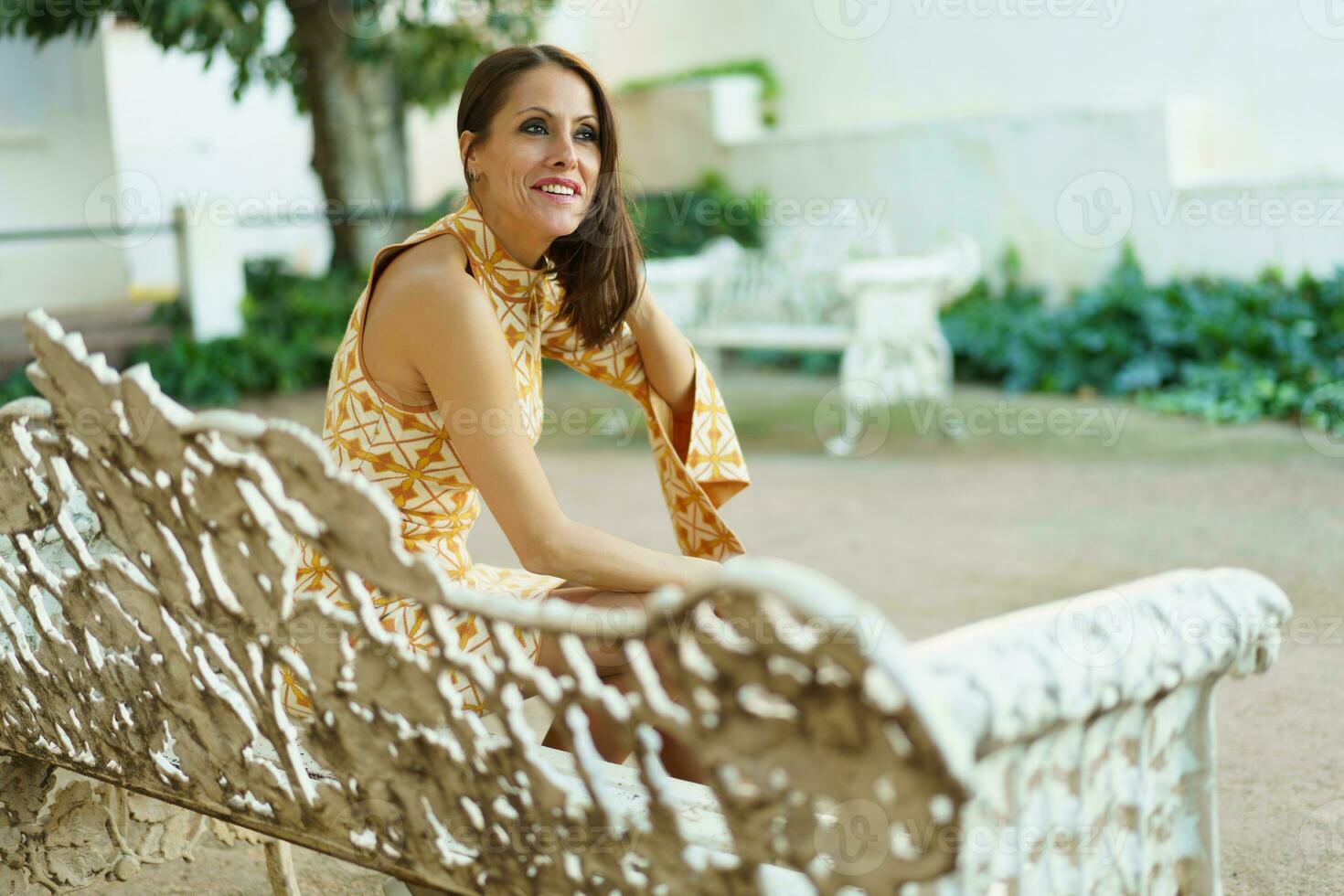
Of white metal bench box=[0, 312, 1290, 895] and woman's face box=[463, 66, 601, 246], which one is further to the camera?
woman's face box=[463, 66, 601, 246]

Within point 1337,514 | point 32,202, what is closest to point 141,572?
point 1337,514

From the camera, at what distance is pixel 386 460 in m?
2.36

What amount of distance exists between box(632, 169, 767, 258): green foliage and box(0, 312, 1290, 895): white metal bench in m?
9.87

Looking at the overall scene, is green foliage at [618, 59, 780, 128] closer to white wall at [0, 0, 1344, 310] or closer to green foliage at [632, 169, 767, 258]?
white wall at [0, 0, 1344, 310]

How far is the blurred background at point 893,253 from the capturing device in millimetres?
5961

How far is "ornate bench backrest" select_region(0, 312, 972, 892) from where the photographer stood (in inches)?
49.6

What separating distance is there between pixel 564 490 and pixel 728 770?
228 inches

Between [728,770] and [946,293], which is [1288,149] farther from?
[728,770]

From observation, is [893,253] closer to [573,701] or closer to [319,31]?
[319,31]

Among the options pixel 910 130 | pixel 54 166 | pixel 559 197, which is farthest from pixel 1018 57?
pixel 559 197

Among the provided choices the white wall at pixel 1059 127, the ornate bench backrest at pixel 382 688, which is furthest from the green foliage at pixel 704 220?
the ornate bench backrest at pixel 382 688

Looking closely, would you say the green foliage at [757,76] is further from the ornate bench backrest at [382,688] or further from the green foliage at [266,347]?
the ornate bench backrest at [382,688]

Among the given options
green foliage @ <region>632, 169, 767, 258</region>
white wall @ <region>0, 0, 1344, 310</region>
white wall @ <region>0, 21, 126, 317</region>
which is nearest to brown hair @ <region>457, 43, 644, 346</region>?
white wall @ <region>0, 0, 1344, 310</region>

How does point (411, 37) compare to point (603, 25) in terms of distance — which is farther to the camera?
point (603, 25)
